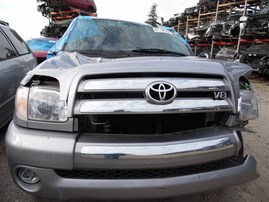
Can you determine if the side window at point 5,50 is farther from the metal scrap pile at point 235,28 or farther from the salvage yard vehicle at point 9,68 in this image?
the metal scrap pile at point 235,28

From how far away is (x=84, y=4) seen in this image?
15758 millimetres

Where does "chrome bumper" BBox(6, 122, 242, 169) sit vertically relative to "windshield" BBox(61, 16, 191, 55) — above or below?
below

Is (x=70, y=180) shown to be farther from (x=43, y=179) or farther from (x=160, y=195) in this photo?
(x=160, y=195)

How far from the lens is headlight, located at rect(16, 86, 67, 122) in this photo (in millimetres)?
1641

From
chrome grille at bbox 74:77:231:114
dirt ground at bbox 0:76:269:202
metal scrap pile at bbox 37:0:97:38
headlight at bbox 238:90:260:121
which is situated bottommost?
dirt ground at bbox 0:76:269:202

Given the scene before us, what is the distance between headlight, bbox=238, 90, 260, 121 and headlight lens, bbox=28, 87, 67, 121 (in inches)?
47.7

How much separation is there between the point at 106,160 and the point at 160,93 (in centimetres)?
51

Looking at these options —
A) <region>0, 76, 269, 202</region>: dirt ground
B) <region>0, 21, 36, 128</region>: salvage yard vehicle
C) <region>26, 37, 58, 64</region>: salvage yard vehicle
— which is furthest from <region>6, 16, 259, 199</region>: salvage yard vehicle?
<region>26, 37, 58, 64</region>: salvage yard vehicle

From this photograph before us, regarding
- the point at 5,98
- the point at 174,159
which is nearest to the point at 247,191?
the point at 174,159

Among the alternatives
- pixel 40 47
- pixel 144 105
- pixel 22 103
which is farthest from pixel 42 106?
pixel 40 47

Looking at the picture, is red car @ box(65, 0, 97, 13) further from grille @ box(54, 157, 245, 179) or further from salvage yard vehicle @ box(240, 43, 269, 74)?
grille @ box(54, 157, 245, 179)

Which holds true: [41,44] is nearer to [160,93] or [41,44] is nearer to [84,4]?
[160,93]

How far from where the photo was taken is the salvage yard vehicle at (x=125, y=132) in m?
1.54

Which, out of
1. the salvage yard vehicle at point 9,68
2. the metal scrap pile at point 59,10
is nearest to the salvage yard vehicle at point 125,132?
the salvage yard vehicle at point 9,68
